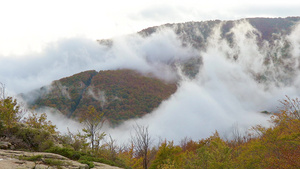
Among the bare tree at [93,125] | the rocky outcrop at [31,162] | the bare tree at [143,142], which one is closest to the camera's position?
the rocky outcrop at [31,162]

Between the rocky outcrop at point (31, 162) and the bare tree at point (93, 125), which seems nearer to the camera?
the rocky outcrop at point (31, 162)

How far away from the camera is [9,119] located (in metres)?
18.3

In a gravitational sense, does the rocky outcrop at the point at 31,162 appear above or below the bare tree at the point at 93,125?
below

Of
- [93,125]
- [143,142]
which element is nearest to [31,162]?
[93,125]

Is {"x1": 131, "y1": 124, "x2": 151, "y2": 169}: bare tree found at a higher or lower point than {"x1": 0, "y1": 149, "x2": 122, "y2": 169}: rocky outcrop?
higher

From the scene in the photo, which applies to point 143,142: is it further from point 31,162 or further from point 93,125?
point 31,162

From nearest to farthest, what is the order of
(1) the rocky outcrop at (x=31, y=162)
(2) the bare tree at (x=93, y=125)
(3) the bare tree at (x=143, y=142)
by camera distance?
1. (1) the rocky outcrop at (x=31, y=162)
2. (2) the bare tree at (x=93, y=125)
3. (3) the bare tree at (x=143, y=142)

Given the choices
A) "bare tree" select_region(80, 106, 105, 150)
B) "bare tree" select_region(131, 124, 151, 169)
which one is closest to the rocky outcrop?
"bare tree" select_region(80, 106, 105, 150)

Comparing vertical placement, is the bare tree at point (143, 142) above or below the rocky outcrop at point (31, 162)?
above

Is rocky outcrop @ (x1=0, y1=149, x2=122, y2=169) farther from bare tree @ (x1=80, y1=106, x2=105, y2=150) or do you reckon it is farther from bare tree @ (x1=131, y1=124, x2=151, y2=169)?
bare tree @ (x1=131, y1=124, x2=151, y2=169)

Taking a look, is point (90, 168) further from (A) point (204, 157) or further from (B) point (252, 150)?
(B) point (252, 150)

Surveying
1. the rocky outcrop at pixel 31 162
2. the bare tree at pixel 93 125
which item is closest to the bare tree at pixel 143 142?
the bare tree at pixel 93 125

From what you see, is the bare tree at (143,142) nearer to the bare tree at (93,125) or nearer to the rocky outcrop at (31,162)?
Answer: the bare tree at (93,125)

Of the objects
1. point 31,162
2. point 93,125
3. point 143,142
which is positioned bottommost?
point 31,162
